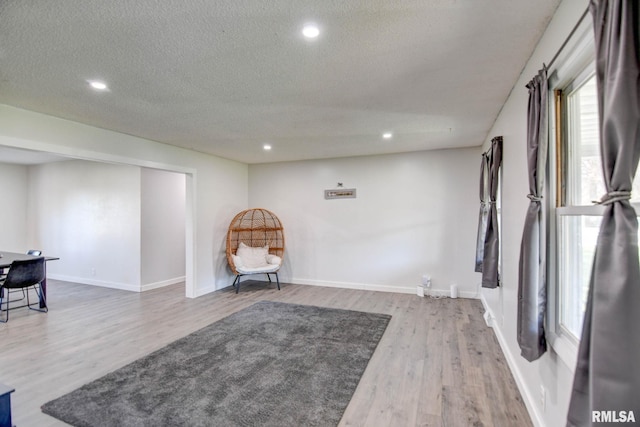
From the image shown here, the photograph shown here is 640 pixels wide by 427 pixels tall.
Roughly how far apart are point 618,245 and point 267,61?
85.2 inches

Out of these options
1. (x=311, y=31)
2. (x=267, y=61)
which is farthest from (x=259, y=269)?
(x=311, y=31)

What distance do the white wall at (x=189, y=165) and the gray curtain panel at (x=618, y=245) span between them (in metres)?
4.48

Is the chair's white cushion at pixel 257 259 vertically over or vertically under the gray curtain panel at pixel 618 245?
under

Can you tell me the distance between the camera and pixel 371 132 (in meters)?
4.10

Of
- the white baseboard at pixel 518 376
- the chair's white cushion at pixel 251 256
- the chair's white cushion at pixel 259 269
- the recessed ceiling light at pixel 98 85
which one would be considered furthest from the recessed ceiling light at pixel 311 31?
the chair's white cushion at pixel 251 256

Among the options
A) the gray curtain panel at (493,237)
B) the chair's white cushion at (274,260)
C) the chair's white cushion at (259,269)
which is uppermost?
the gray curtain panel at (493,237)

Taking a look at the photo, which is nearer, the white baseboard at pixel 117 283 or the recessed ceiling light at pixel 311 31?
the recessed ceiling light at pixel 311 31

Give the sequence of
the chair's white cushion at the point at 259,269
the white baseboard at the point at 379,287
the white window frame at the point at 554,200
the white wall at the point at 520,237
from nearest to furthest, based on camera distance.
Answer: the white window frame at the point at 554,200
the white wall at the point at 520,237
the white baseboard at the point at 379,287
the chair's white cushion at the point at 259,269

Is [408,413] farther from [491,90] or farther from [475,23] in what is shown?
[491,90]

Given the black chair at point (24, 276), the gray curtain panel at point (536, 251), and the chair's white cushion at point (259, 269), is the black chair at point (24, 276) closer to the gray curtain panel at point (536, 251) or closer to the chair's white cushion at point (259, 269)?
the chair's white cushion at point (259, 269)

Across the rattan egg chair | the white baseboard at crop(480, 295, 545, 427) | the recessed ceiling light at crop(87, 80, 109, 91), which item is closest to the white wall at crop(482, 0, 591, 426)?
the white baseboard at crop(480, 295, 545, 427)

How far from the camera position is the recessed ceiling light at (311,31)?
181cm

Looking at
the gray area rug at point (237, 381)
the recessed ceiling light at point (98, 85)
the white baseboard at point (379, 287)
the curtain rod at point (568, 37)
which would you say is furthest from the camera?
the white baseboard at point (379, 287)

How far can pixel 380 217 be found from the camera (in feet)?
18.4
